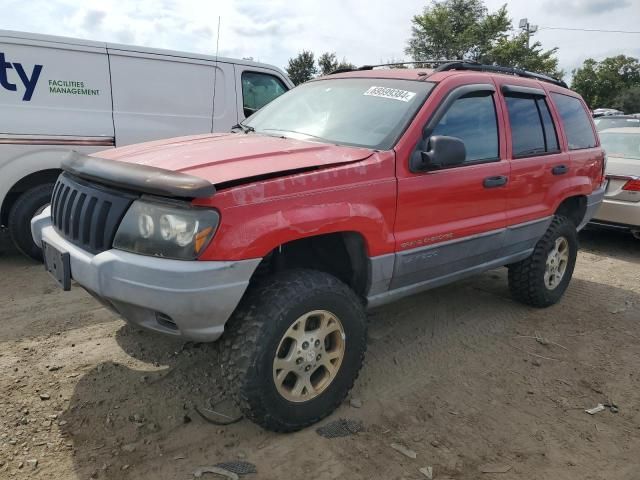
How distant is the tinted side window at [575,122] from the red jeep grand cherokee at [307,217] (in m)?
0.51

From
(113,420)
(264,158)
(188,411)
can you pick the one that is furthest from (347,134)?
(113,420)

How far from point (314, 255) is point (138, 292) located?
1076 millimetres

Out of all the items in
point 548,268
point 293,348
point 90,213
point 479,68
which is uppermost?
point 479,68

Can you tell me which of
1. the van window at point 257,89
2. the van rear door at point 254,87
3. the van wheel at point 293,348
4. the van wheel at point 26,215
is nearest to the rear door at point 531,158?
the van wheel at point 293,348

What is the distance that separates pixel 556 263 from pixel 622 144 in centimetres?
384

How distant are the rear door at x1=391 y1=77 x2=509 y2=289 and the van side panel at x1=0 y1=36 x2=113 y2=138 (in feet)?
12.3

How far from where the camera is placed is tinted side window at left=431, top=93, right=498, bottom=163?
3.34 meters

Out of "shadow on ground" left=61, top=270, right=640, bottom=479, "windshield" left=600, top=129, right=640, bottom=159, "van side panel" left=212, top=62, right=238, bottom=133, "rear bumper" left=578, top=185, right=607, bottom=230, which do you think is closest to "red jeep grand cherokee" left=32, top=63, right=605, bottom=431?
"shadow on ground" left=61, top=270, right=640, bottom=479

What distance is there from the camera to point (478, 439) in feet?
8.85

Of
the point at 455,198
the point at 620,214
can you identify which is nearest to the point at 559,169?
the point at 455,198

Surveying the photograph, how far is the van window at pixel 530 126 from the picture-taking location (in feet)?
12.6

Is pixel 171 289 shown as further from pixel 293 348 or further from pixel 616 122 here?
pixel 616 122

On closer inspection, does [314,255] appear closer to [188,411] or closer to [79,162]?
[188,411]

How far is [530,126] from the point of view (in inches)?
158
